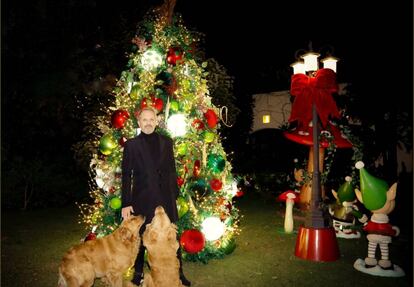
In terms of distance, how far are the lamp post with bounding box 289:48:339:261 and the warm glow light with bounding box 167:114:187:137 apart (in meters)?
2.07

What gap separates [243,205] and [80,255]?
27.9 feet

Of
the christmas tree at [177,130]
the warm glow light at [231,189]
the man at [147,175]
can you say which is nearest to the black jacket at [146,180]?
the man at [147,175]

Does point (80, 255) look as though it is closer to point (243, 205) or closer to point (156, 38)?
point (156, 38)

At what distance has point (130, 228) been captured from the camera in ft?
15.0

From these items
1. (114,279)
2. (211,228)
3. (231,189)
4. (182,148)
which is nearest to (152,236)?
(114,279)

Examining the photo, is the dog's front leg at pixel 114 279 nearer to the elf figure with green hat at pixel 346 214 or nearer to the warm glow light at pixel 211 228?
the warm glow light at pixel 211 228

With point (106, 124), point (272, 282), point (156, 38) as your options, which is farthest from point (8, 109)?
point (272, 282)

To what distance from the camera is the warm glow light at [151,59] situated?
6336 mm

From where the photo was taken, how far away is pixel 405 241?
7.80 m

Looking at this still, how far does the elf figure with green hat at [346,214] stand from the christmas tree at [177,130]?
2920mm

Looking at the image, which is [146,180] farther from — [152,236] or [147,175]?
[152,236]

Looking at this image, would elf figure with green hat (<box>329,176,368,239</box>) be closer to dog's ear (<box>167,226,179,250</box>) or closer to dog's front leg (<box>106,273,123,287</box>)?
dog's ear (<box>167,226,179,250</box>)

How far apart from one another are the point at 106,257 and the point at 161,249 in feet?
2.44

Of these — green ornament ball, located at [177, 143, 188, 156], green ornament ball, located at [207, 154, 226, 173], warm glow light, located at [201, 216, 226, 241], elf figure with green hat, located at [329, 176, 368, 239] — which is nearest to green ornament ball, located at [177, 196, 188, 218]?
warm glow light, located at [201, 216, 226, 241]
